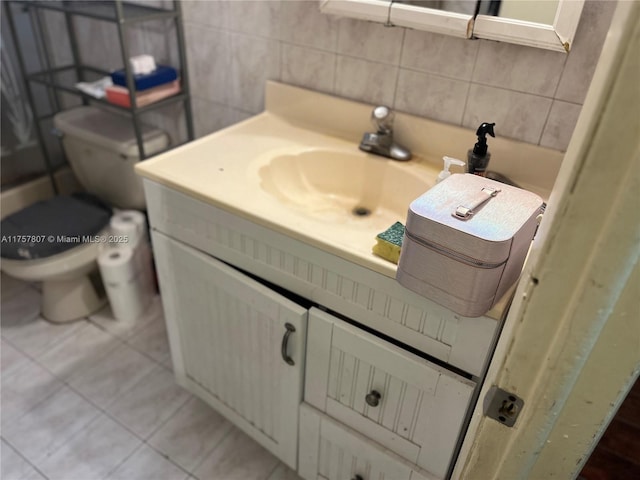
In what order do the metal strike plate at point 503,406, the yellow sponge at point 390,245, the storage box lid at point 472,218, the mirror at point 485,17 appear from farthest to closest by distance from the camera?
the mirror at point 485,17, the yellow sponge at point 390,245, the storage box lid at point 472,218, the metal strike plate at point 503,406

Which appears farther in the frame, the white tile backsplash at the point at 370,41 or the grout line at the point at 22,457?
the grout line at the point at 22,457

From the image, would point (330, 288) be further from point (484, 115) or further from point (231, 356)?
point (484, 115)

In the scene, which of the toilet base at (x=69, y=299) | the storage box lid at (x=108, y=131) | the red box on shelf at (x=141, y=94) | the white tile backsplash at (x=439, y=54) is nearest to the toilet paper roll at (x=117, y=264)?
the toilet base at (x=69, y=299)

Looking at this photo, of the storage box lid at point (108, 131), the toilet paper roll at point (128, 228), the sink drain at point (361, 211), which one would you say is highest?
the sink drain at point (361, 211)

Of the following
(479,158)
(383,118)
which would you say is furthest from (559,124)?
(383,118)

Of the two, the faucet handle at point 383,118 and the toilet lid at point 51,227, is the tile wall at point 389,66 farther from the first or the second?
the toilet lid at point 51,227

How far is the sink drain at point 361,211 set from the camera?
4.00 feet

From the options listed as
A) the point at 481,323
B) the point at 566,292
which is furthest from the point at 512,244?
the point at 566,292

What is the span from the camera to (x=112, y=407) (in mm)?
1534

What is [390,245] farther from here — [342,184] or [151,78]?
[151,78]

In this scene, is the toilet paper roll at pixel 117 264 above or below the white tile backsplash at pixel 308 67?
below

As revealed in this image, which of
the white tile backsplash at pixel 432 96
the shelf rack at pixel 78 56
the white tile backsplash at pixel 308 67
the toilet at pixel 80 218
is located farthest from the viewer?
the toilet at pixel 80 218

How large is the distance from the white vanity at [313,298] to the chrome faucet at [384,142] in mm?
22

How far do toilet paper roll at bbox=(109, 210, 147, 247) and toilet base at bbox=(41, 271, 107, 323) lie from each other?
21cm
